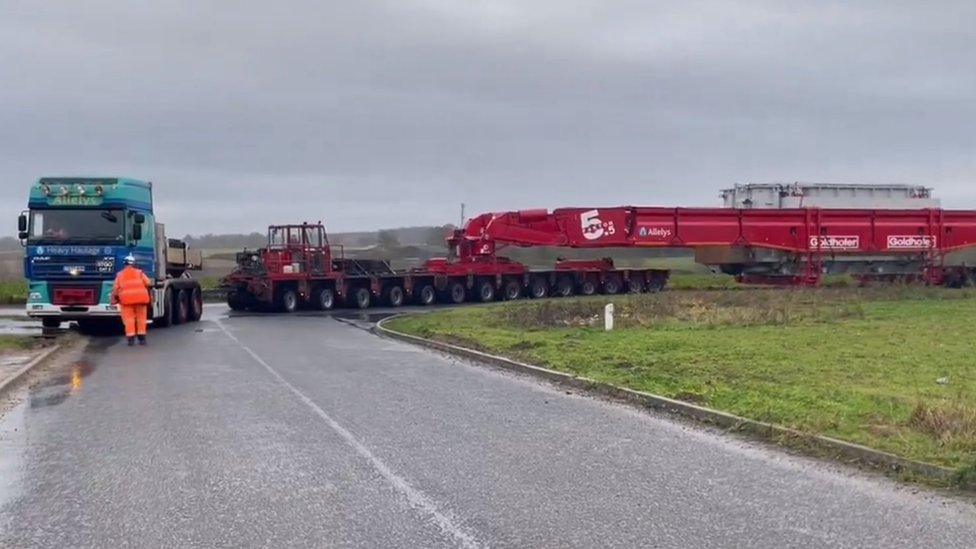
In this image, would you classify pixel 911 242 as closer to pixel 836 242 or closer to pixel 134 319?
pixel 836 242

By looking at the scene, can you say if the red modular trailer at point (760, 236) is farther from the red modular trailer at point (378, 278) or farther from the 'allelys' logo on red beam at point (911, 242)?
the red modular trailer at point (378, 278)

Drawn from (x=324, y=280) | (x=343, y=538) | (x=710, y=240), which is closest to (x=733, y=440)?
(x=343, y=538)

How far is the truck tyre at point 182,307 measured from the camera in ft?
106

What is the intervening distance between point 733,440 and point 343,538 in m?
5.35

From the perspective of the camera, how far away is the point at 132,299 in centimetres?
2473

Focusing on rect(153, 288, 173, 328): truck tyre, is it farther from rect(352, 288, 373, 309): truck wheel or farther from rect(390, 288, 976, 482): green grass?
rect(352, 288, 373, 309): truck wheel

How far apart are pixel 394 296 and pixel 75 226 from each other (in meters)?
16.6

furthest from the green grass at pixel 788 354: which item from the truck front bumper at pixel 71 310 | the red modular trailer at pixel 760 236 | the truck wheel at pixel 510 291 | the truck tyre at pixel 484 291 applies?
the truck wheel at pixel 510 291

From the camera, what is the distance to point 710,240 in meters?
44.4

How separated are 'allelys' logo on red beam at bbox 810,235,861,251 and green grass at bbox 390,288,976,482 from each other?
1019 cm

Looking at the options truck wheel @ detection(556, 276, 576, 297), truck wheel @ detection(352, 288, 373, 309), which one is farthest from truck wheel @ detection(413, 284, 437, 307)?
truck wheel @ detection(556, 276, 576, 297)

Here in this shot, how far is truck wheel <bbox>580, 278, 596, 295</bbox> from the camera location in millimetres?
48156

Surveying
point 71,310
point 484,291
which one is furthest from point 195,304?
point 484,291

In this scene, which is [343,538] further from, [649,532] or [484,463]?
[484,463]
